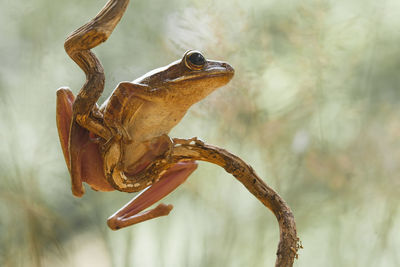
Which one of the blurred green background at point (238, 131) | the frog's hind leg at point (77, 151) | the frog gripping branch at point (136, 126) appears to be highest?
the blurred green background at point (238, 131)

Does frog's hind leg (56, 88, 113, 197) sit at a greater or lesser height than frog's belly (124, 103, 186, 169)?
lesser

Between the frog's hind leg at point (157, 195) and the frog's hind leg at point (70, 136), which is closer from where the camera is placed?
the frog's hind leg at point (70, 136)

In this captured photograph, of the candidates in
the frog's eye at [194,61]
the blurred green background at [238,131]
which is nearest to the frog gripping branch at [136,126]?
the frog's eye at [194,61]

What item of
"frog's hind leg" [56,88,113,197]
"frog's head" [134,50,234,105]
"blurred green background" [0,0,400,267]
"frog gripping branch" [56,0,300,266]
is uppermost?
"blurred green background" [0,0,400,267]

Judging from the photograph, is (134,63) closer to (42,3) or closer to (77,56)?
(42,3)

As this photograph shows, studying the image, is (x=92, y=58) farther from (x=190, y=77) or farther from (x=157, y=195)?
(x=157, y=195)

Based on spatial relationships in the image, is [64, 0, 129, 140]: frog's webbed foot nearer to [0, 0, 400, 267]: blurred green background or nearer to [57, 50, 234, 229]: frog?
[57, 50, 234, 229]: frog

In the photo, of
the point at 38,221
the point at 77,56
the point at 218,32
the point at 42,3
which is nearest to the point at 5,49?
the point at 42,3

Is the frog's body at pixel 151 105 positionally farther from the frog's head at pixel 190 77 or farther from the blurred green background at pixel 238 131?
the blurred green background at pixel 238 131

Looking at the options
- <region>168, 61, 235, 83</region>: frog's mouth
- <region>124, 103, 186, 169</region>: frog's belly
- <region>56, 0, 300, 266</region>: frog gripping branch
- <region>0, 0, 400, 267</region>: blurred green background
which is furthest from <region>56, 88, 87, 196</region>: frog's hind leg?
<region>0, 0, 400, 267</region>: blurred green background
